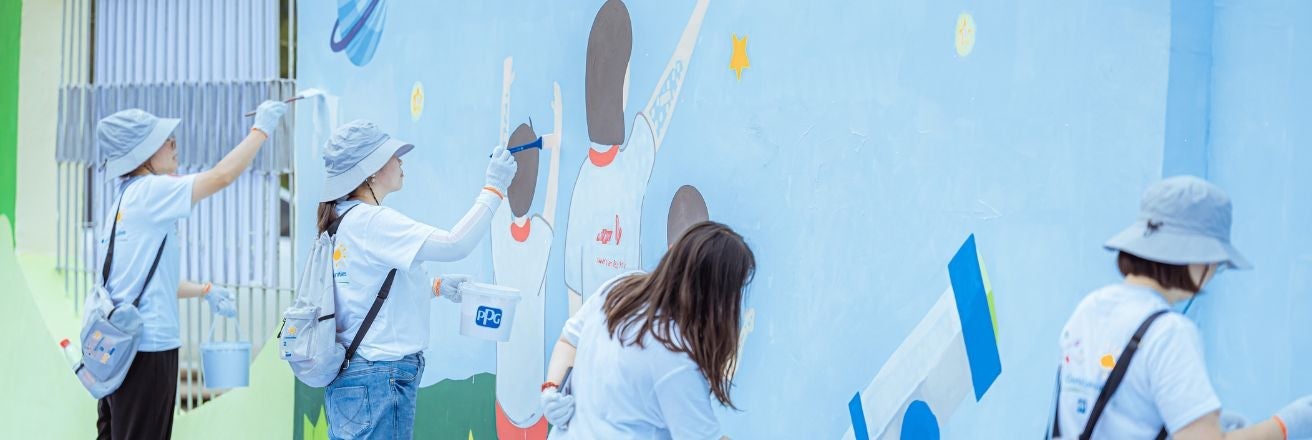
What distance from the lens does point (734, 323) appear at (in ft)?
10.1

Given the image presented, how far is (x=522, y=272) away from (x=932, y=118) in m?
2.11

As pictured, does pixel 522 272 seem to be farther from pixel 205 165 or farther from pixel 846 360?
pixel 205 165

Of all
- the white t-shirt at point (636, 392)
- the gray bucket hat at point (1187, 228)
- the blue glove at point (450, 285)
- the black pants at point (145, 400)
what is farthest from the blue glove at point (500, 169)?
the gray bucket hat at point (1187, 228)

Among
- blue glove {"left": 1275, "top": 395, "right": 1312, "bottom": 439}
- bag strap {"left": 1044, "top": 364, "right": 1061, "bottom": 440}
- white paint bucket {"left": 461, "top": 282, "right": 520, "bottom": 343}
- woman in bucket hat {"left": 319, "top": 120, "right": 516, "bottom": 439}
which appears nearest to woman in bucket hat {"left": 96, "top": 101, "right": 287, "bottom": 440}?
woman in bucket hat {"left": 319, "top": 120, "right": 516, "bottom": 439}

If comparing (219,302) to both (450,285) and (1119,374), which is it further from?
(1119,374)

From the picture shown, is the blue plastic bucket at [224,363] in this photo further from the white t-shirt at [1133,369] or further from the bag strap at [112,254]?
the white t-shirt at [1133,369]

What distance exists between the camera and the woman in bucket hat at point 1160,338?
2.39 metres

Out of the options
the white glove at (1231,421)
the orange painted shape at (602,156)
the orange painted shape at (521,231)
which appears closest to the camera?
the white glove at (1231,421)

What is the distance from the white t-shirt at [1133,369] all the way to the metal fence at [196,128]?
444 cm

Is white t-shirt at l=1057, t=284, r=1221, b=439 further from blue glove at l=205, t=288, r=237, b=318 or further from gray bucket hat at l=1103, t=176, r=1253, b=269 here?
blue glove at l=205, t=288, r=237, b=318

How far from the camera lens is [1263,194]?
9.41 feet

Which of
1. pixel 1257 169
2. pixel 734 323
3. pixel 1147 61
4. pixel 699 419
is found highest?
pixel 1147 61

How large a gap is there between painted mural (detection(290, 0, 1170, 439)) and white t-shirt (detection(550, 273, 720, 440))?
2.44ft

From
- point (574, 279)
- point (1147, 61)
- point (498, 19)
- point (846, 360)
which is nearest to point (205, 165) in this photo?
point (498, 19)
